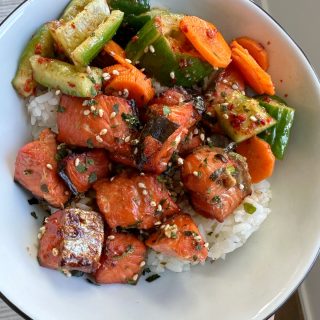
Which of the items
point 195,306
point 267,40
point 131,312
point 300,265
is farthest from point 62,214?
point 267,40

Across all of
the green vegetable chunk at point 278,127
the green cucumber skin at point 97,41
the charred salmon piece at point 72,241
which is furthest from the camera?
the green vegetable chunk at point 278,127

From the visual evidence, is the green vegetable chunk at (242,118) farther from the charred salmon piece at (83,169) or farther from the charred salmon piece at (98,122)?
the charred salmon piece at (83,169)

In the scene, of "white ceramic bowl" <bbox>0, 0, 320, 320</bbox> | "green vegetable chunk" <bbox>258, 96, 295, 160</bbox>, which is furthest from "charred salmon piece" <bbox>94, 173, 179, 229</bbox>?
"green vegetable chunk" <bbox>258, 96, 295, 160</bbox>

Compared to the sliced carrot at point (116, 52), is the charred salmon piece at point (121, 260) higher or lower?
lower

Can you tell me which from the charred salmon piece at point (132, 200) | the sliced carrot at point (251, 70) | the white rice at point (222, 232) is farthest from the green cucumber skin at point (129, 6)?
the white rice at point (222, 232)

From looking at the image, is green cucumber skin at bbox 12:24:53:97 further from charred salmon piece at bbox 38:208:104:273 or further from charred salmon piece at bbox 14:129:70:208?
charred salmon piece at bbox 38:208:104:273

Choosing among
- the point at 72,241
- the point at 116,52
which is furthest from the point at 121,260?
the point at 116,52
